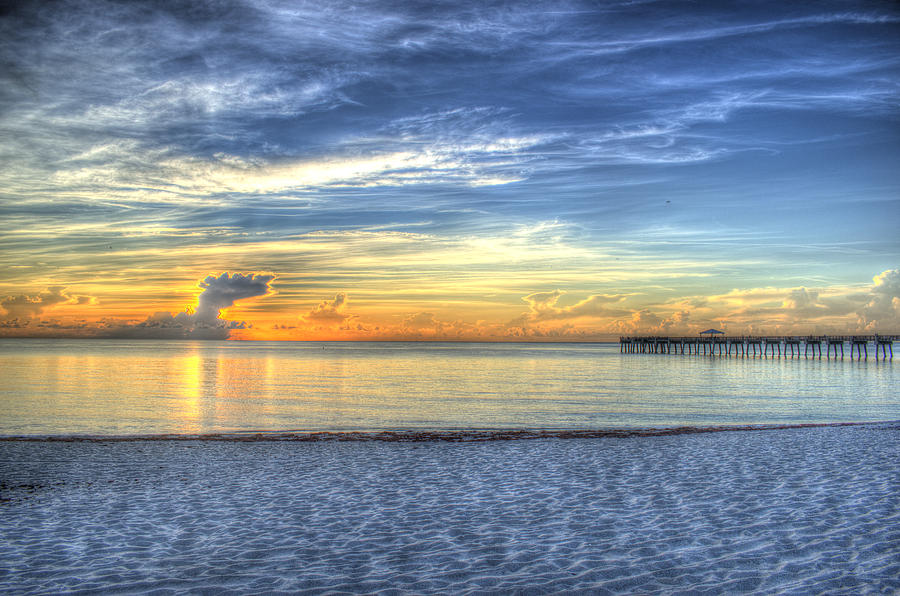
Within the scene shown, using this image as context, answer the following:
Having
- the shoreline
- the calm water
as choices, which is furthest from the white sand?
the calm water

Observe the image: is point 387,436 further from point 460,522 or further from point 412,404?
point 412,404

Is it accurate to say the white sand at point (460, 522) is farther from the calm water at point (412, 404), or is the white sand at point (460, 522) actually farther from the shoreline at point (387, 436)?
the calm water at point (412, 404)

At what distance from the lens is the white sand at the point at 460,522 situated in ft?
21.8

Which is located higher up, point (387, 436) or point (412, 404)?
point (387, 436)

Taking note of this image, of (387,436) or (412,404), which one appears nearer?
(387,436)

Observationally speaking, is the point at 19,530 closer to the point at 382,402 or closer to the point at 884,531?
the point at 884,531

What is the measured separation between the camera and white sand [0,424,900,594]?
6652 millimetres

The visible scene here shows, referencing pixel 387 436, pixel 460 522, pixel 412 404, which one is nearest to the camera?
pixel 460 522

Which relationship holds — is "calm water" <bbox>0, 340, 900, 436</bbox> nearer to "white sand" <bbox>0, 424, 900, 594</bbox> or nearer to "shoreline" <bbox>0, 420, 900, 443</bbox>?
"shoreline" <bbox>0, 420, 900, 443</bbox>

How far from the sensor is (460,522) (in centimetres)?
885

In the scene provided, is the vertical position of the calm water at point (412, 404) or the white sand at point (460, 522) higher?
the white sand at point (460, 522)

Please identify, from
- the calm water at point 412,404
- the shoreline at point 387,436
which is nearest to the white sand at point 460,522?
the shoreline at point 387,436

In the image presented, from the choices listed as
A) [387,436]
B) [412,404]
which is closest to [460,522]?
[387,436]

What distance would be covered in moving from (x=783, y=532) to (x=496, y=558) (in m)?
3.86
